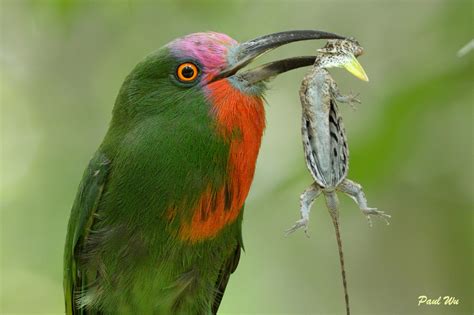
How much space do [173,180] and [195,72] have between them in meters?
0.47

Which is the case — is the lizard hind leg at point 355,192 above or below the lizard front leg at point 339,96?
below

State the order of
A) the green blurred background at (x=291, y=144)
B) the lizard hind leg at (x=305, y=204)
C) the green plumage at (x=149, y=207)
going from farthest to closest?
the green blurred background at (x=291, y=144) → the green plumage at (x=149, y=207) → the lizard hind leg at (x=305, y=204)

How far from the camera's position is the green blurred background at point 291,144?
4.75 meters

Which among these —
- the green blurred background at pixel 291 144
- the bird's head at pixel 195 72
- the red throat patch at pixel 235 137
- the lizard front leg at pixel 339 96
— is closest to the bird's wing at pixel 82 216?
the bird's head at pixel 195 72

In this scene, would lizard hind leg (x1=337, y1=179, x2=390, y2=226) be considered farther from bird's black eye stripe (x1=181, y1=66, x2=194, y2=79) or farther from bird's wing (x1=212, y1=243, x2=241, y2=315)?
bird's wing (x1=212, y1=243, x2=241, y2=315)

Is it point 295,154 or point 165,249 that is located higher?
point 295,154

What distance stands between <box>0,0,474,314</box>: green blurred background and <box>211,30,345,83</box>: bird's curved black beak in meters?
1.28

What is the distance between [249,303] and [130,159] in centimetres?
328

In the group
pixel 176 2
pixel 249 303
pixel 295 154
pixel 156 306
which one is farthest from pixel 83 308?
pixel 176 2

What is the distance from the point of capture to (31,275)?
7.18 metres

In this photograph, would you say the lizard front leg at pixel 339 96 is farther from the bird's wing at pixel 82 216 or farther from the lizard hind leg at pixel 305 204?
the bird's wing at pixel 82 216

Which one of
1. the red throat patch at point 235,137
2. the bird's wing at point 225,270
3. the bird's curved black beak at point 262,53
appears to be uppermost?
the bird's curved black beak at point 262,53

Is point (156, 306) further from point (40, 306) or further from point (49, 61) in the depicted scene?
point (49, 61)

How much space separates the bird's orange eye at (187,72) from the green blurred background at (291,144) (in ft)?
4.43
